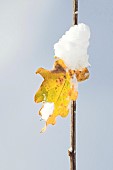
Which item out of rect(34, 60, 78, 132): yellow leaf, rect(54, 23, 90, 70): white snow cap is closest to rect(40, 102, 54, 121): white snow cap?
rect(34, 60, 78, 132): yellow leaf

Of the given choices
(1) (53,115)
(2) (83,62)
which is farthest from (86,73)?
(1) (53,115)

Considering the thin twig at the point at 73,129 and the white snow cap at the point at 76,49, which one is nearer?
the thin twig at the point at 73,129

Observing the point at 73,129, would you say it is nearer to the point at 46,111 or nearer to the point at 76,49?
the point at 46,111

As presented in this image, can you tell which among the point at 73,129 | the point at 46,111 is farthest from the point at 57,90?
the point at 73,129

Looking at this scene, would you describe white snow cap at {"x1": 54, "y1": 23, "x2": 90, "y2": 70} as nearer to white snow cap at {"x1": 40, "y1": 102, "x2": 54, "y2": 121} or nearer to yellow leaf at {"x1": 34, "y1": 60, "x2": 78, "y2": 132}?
yellow leaf at {"x1": 34, "y1": 60, "x2": 78, "y2": 132}

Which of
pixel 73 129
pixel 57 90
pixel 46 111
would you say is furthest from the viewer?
pixel 57 90

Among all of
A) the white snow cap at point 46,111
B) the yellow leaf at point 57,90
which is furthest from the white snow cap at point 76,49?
the white snow cap at point 46,111

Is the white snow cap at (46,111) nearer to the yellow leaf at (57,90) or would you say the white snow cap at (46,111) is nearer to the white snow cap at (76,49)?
the yellow leaf at (57,90)

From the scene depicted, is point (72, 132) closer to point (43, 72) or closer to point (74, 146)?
point (74, 146)
